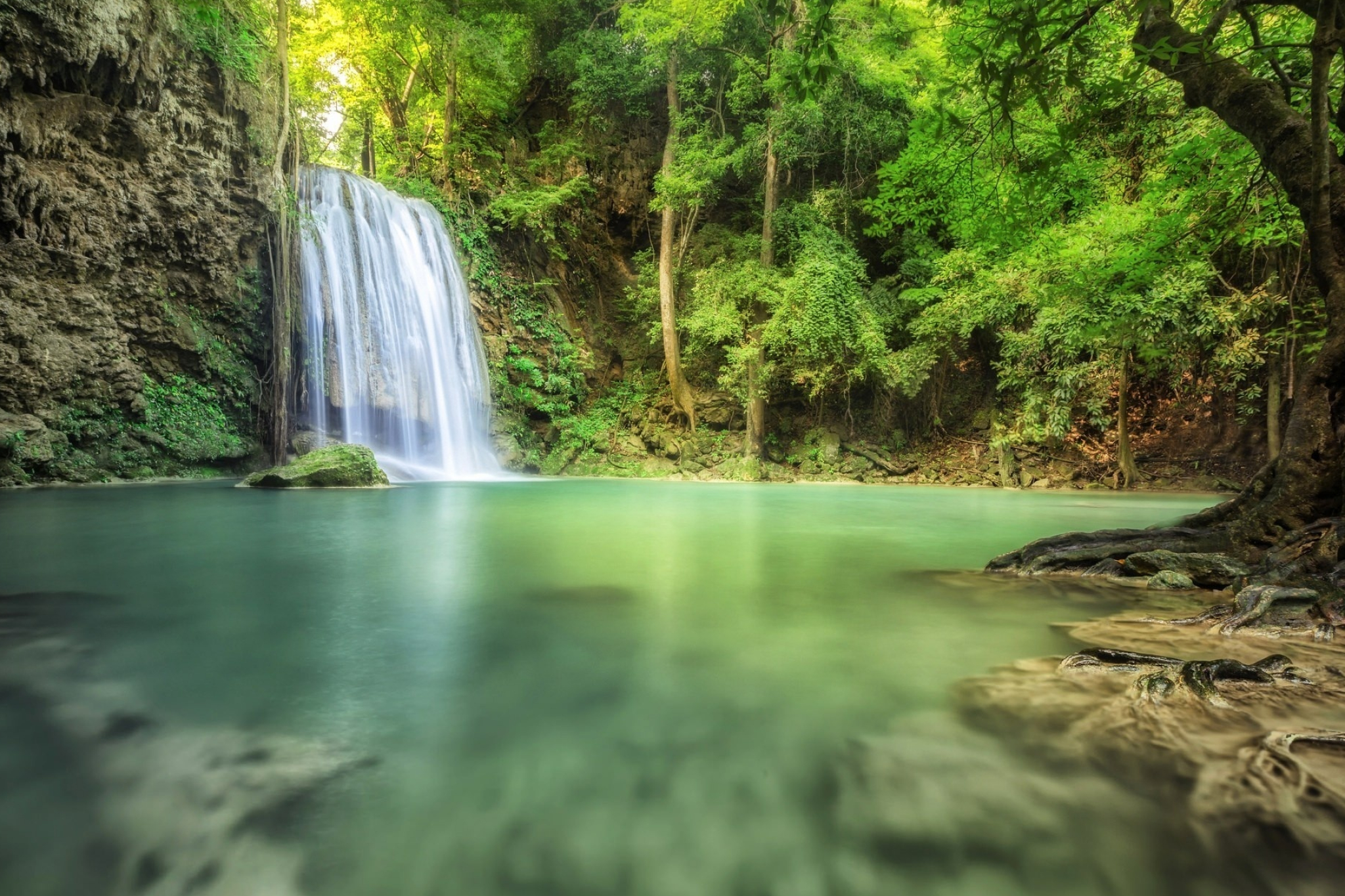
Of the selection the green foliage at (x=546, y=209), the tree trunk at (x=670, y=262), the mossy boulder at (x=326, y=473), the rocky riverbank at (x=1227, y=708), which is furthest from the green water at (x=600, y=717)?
the green foliage at (x=546, y=209)

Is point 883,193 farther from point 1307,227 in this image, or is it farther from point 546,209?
point 546,209

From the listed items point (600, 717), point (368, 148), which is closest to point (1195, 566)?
point (600, 717)

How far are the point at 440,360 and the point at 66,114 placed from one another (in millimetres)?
6898

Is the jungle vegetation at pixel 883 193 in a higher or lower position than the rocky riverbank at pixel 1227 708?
higher

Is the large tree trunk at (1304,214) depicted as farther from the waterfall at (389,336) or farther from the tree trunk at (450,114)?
the tree trunk at (450,114)

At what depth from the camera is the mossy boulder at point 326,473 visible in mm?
9148

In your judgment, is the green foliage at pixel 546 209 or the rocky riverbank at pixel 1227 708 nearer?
the rocky riverbank at pixel 1227 708

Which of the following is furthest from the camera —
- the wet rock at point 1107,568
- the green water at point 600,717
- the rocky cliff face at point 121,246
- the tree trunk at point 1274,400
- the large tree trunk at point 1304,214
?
the tree trunk at point 1274,400

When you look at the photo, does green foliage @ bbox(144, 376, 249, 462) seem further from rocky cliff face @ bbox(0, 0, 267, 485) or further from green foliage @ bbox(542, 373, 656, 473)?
green foliage @ bbox(542, 373, 656, 473)

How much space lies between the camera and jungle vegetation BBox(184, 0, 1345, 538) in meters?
3.84

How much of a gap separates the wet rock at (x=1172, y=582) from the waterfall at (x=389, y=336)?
11.5 metres

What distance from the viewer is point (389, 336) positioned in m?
13.3

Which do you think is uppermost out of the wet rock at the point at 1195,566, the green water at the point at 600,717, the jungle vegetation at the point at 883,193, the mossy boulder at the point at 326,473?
the jungle vegetation at the point at 883,193

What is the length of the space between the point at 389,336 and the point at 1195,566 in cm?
1362
